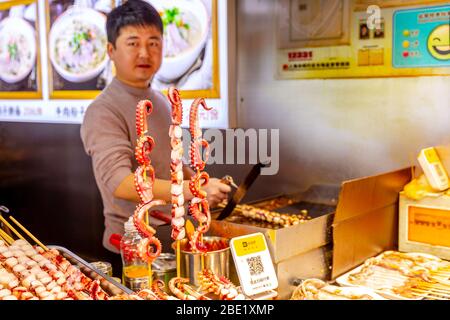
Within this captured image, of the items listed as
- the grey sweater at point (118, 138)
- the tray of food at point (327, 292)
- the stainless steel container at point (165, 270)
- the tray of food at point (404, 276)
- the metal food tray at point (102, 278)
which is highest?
the grey sweater at point (118, 138)

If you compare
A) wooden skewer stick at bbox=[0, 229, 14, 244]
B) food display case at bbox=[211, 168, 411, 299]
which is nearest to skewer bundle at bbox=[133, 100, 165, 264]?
food display case at bbox=[211, 168, 411, 299]

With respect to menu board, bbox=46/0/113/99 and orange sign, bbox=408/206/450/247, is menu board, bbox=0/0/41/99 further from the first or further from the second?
orange sign, bbox=408/206/450/247

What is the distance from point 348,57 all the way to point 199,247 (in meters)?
1.13

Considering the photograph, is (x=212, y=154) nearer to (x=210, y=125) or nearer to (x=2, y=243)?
(x=210, y=125)

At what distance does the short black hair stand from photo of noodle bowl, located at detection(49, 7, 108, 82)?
9cm

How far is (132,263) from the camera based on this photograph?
→ 141 cm

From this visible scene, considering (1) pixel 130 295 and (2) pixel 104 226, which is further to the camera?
(2) pixel 104 226

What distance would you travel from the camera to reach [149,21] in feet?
6.20

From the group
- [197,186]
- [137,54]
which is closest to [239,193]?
[197,186]

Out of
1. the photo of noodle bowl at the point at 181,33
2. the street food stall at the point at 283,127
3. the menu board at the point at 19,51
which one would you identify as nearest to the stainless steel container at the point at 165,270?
the street food stall at the point at 283,127

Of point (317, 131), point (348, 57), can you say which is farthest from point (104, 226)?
point (348, 57)

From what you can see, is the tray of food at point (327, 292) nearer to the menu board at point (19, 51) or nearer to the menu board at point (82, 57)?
the menu board at point (82, 57)

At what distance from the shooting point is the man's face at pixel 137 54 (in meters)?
1.88

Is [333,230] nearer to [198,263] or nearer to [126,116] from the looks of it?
[198,263]
